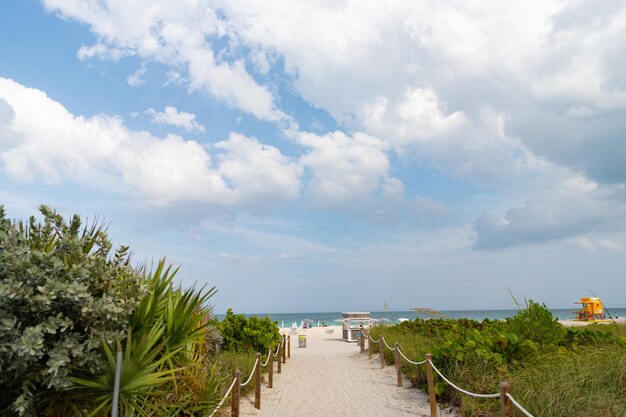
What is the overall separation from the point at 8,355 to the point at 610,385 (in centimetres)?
804

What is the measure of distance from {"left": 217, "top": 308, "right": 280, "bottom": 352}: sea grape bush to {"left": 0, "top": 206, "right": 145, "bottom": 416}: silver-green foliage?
8609mm

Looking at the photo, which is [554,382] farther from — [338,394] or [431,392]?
[338,394]

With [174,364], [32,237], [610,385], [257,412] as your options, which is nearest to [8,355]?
[32,237]

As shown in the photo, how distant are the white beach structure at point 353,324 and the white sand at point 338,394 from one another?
11181 mm

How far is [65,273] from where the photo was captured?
5.61 m

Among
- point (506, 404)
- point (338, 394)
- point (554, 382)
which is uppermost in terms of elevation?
point (554, 382)

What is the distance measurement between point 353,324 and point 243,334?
71.6 feet

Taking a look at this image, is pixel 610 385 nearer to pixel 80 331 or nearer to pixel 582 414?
pixel 582 414

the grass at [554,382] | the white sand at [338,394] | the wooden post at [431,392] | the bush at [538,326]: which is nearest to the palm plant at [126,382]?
the white sand at [338,394]

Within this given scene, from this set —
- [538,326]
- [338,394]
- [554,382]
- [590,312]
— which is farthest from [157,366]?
[590,312]

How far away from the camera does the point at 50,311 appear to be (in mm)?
5395

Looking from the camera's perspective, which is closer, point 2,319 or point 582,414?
point 2,319

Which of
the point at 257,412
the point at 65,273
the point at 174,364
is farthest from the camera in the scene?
the point at 257,412

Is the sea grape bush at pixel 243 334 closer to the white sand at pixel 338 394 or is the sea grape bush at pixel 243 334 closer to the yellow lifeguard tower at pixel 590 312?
the white sand at pixel 338 394
